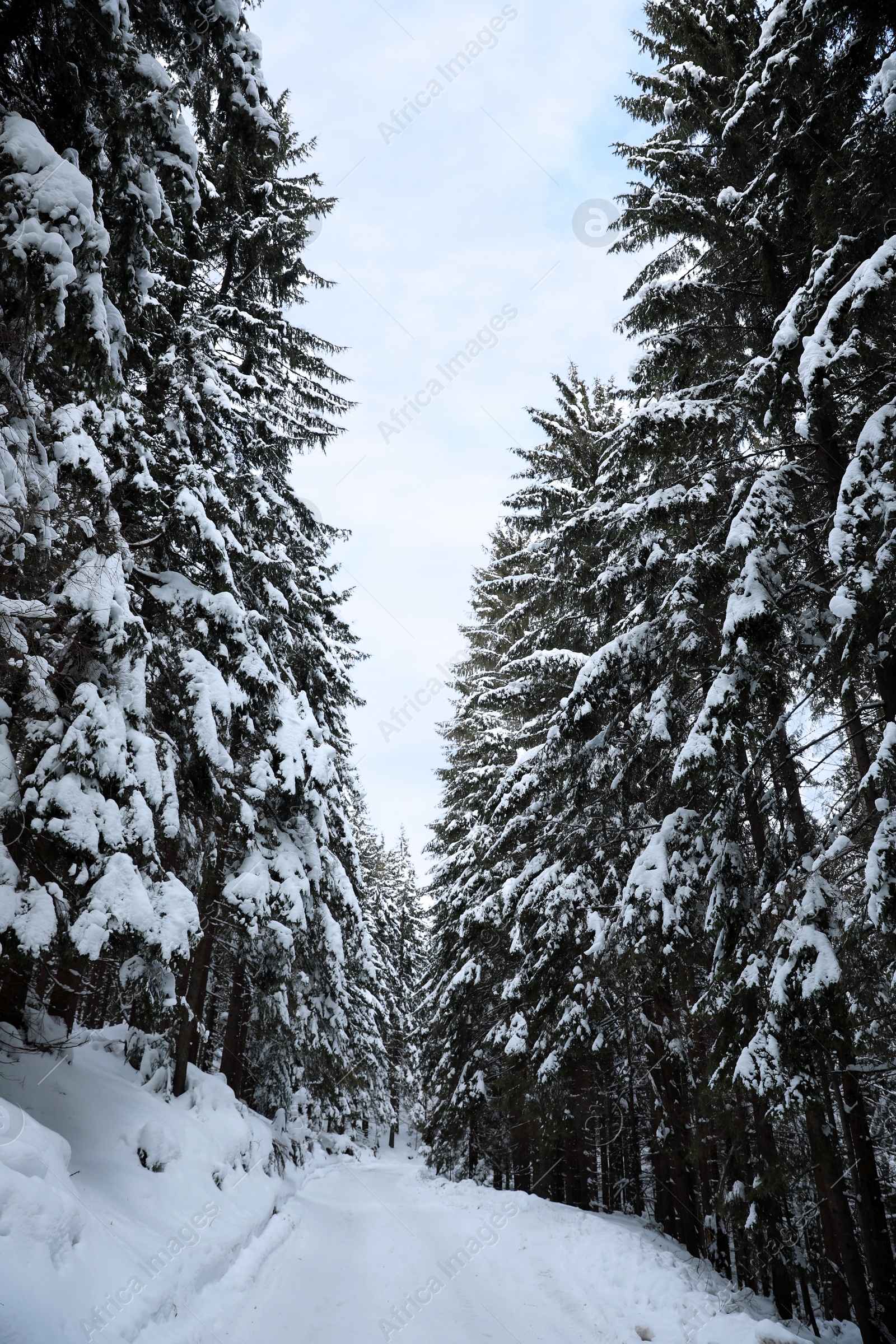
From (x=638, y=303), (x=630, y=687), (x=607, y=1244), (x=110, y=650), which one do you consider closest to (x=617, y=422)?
(x=638, y=303)

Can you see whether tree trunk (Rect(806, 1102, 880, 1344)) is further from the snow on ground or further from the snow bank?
the snow bank

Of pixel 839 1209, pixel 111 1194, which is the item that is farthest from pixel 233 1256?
pixel 839 1209

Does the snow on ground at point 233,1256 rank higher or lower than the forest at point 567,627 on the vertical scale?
lower

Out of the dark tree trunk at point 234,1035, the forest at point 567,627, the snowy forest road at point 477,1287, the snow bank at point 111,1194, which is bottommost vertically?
the snowy forest road at point 477,1287

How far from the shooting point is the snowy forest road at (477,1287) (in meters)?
6.22

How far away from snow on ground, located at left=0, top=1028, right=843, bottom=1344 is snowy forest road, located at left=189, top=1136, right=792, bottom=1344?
1.3 inches

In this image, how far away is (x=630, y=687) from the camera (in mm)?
10758

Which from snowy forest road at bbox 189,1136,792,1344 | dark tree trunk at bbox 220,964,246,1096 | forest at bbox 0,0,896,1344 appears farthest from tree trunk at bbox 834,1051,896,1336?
dark tree trunk at bbox 220,964,246,1096

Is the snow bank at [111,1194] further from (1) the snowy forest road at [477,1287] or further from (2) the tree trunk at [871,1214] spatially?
(2) the tree trunk at [871,1214]

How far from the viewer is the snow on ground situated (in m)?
4.43

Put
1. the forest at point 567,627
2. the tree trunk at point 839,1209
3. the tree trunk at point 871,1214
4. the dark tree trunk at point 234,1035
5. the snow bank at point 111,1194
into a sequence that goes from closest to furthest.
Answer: the snow bank at point 111,1194, the forest at point 567,627, the tree trunk at point 839,1209, the tree trunk at point 871,1214, the dark tree trunk at point 234,1035

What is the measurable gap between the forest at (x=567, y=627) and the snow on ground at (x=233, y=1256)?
91 cm

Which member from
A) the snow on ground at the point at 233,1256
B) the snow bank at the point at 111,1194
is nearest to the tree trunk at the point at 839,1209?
the snow on ground at the point at 233,1256

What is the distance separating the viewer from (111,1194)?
20.5ft
